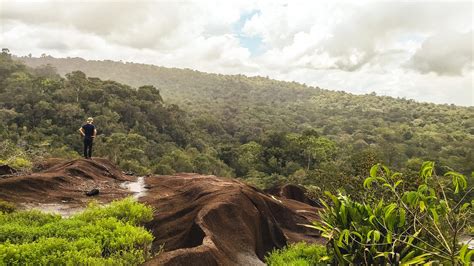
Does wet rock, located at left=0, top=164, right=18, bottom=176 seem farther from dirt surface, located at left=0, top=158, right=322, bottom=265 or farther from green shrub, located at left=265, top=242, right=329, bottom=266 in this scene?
green shrub, located at left=265, top=242, right=329, bottom=266

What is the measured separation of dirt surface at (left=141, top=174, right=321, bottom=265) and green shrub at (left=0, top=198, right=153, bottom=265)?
637 mm

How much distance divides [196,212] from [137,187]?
291 inches

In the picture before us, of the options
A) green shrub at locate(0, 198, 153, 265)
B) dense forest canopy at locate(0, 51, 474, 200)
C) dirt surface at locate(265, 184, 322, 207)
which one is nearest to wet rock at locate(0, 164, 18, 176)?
green shrub at locate(0, 198, 153, 265)

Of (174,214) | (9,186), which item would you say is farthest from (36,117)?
(174,214)

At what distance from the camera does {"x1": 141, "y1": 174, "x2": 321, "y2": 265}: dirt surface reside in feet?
27.2

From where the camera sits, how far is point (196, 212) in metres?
10.8

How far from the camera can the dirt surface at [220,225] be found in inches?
326

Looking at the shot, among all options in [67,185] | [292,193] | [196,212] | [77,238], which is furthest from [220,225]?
[292,193]

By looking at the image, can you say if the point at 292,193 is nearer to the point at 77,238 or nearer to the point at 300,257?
the point at 300,257

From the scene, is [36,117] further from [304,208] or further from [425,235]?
[425,235]

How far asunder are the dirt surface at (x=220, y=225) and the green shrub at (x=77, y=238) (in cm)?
64

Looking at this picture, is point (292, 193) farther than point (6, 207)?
Yes

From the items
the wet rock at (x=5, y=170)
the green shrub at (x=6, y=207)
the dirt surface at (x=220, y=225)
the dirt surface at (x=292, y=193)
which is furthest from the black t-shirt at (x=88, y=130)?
the dirt surface at (x=292, y=193)

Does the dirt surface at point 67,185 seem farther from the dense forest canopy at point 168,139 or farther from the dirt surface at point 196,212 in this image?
the dense forest canopy at point 168,139
